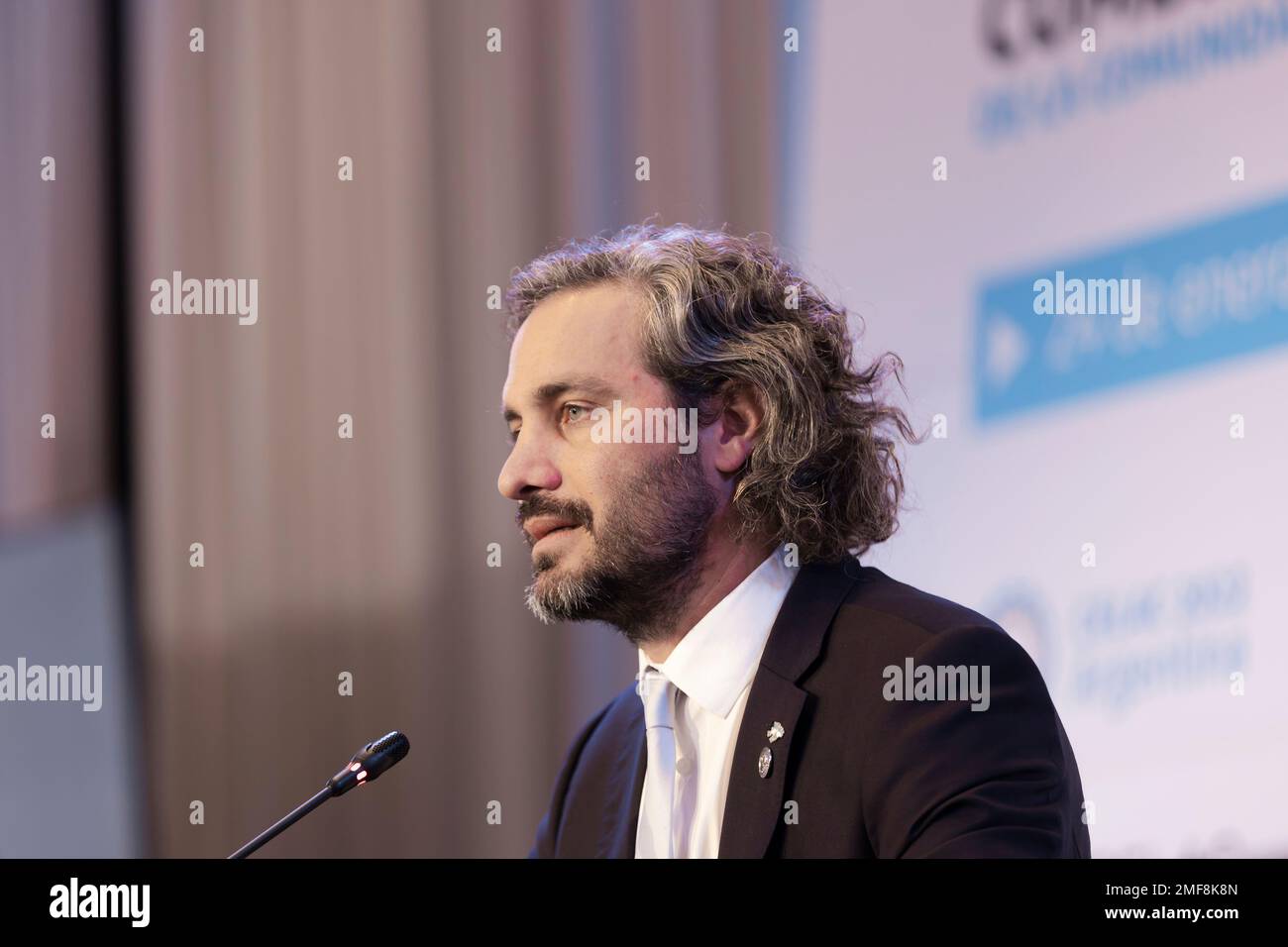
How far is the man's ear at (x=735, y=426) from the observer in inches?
84.7

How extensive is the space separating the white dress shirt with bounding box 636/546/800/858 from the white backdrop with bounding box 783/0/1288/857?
89 centimetres

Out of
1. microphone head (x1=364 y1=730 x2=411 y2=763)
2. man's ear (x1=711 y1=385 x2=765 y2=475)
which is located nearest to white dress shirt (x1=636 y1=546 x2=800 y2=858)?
man's ear (x1=711 y1=385 x2=765 y2=475)

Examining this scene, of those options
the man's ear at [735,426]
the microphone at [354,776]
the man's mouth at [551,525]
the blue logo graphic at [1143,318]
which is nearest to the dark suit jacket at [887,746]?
the man's ear at [735,426]

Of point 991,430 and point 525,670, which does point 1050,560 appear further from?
point 525,670

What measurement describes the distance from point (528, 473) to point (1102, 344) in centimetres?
144

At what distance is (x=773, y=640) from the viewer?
1885 millimetres

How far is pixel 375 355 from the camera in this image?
9.55 feet

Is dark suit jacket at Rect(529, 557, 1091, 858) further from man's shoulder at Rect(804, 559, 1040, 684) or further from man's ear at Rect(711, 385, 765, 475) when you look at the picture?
man's ear at Rect(711, 385, 765, 475)

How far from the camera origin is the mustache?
2051mm

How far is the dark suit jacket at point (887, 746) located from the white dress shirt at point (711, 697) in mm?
72

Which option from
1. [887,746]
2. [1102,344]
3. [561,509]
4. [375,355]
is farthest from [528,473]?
[1102,344]
